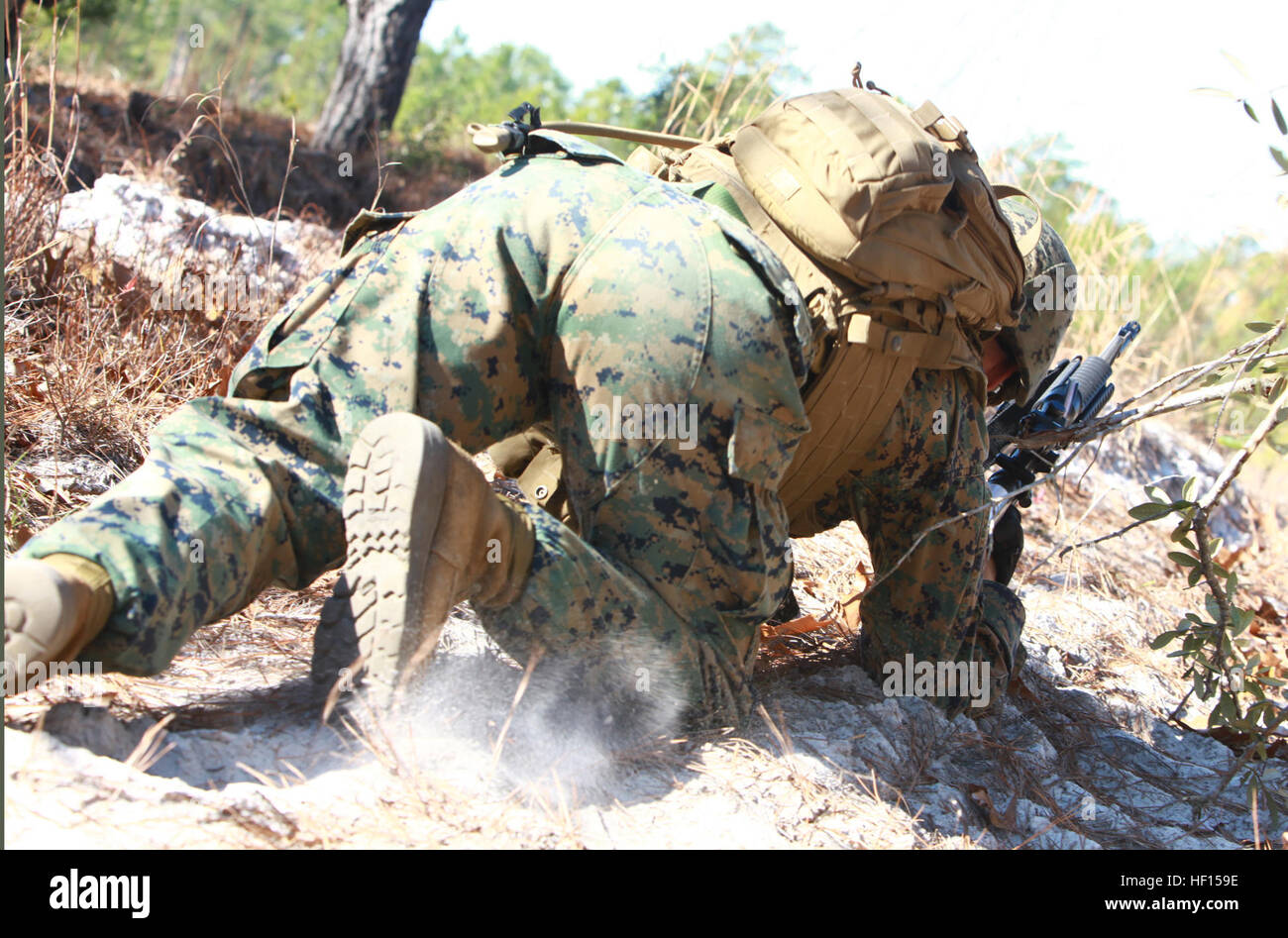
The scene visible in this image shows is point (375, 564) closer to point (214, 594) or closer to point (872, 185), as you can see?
point (214, 594)

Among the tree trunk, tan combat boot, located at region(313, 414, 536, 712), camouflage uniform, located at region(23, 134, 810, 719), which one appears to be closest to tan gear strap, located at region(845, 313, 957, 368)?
camouflage uniform, located at region(23, 134, 810, 719)

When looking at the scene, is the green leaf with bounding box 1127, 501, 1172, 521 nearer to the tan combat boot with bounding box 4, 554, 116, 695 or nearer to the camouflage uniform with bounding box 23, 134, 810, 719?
the camouflage uniform with bounding box 23, 134, 810, 719

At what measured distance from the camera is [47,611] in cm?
146

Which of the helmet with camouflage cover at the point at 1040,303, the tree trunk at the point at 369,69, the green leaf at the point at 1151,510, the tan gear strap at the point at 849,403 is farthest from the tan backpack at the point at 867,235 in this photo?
the tree trunk at the point at 369,69

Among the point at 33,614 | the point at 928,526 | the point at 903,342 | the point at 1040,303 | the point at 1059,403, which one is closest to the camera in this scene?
the point at 33,614

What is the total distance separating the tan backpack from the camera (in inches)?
91.4

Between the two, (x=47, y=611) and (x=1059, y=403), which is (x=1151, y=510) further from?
(x=47, y=611)

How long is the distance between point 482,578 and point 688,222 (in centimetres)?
81

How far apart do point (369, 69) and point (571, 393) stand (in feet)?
17.0

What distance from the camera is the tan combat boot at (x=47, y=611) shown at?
145cm

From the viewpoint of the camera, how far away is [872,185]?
7.47 ft

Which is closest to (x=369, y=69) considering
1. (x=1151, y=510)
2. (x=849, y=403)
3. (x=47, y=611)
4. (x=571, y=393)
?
(x=849, y=403)

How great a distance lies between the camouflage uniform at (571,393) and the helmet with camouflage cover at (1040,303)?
3.31 ft
